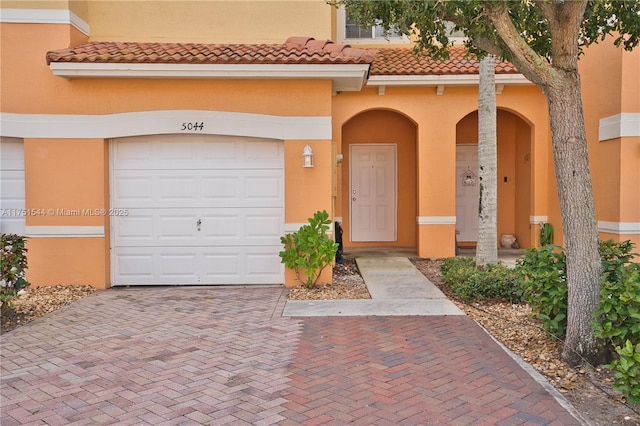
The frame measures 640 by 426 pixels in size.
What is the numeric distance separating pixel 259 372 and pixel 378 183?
920cm

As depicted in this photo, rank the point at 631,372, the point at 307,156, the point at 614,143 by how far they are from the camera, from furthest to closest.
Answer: the point at 614,143
the point at 307,156
the point at 631,372

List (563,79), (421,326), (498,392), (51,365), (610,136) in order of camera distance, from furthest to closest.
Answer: (610,136)
(421,326)
(51,365)
(563,79)
(498,392)

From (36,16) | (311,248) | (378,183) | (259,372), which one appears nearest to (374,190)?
(378,183)

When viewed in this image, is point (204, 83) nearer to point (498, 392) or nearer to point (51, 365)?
point (51, 365)

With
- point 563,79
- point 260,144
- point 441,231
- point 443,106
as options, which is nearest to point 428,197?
point 441,231

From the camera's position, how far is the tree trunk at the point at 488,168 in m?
8.15

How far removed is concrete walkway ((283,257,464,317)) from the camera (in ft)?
22.1

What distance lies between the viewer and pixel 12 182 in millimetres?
8672

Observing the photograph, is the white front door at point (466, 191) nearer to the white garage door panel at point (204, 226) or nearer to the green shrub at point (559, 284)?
the white garage door panel at point (204, 226)

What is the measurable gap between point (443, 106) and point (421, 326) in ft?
22.6

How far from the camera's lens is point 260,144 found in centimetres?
864

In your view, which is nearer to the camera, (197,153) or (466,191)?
(197,153)

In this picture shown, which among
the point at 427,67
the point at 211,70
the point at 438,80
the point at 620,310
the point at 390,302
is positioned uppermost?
the point at 427,67

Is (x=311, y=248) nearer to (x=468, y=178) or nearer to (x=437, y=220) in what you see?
(x=437, y=220)
